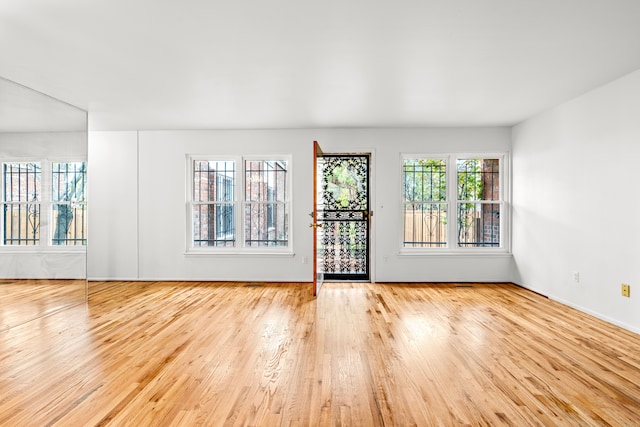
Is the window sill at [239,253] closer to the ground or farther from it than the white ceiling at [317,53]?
closer to the ground

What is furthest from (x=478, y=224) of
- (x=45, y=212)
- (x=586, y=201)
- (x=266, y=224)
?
(x=45, y=212)

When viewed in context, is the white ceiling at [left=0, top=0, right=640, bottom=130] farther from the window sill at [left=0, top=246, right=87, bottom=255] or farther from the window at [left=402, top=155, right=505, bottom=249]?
the window sill at [left=0, top=246, right=87, bottom=255]

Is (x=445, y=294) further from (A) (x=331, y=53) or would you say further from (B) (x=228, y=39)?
(B) (x=228, y=39)

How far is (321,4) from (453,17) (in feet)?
3.03

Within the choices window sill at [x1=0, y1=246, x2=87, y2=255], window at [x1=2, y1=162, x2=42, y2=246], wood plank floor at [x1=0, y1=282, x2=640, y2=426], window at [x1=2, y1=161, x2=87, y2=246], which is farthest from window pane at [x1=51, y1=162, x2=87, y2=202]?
wood plank floor at [x1=0, y1=282, x2=640, y2=426]

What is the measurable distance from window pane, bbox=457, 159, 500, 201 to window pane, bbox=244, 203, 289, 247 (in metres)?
2.90

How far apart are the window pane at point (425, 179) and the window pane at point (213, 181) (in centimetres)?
288

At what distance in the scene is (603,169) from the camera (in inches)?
160

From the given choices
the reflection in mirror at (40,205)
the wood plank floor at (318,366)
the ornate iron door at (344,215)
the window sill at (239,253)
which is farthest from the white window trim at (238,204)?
the reflection in mirror at (40,205)

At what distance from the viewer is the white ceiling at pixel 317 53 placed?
2535 millimetres

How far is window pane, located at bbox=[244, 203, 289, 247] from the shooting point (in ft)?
20.4

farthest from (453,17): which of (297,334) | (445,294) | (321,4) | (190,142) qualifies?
(190,142)

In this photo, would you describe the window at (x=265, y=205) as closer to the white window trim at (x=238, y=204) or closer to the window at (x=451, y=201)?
the white window trim at (x=238, y=204)

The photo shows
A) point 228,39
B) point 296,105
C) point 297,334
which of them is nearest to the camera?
point 228,39
